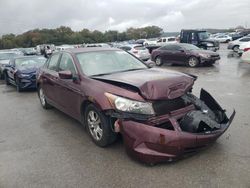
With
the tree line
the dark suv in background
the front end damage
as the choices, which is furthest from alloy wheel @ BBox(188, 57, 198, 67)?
the tree line

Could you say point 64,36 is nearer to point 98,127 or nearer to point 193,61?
point 193,61

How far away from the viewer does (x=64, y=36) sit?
266ft

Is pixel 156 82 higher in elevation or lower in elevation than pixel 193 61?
higher

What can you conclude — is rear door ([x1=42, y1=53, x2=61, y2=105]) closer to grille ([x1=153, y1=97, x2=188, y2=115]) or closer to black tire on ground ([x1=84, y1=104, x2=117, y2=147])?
black tire on ground ([x1=84, y1=104, x2=117, y2=147])

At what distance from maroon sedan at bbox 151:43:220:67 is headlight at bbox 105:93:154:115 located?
13008 mm

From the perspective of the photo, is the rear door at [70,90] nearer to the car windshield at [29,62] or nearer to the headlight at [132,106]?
the headlight at [132,106]

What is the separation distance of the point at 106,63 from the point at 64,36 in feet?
259

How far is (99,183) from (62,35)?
83.2 m

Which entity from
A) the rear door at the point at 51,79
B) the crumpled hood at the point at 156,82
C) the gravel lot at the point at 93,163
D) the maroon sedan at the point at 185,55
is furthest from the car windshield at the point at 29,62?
the maroon sedan at the point at 185,55

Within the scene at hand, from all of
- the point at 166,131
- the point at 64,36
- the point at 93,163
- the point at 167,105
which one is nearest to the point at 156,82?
the point at 167,105

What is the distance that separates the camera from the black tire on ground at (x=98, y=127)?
174 inches

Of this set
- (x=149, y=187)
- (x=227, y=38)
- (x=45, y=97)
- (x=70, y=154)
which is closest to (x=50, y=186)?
(x=70, y=154)

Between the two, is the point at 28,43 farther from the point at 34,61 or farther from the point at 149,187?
the point at 149,187

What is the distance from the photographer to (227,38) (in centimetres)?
4741
